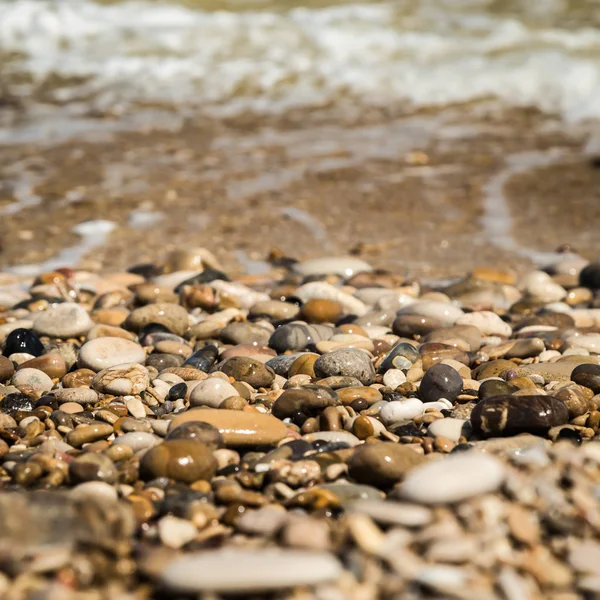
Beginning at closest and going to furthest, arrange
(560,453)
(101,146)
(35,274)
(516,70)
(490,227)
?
(560,453)
(35,274)
(490,227)
(101,146)
(516,70)

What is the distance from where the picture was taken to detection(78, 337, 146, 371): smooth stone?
3162 millimetres

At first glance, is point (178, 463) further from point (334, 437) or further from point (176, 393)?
point (176, 393)

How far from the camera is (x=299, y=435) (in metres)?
2.57

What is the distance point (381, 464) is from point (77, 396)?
1.21m

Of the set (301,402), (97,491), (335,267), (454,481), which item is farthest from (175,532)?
(335,267)

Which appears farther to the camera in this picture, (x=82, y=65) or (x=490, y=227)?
(x=82, y=65)

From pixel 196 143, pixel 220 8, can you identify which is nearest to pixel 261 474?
pixel 196 143

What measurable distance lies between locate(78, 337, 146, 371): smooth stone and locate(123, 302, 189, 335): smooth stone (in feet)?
1.11

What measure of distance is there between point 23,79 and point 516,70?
529 centimetres

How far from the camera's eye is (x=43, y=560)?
66.2 inches

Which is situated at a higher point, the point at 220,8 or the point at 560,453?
the point at 220,8

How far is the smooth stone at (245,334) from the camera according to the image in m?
3.49

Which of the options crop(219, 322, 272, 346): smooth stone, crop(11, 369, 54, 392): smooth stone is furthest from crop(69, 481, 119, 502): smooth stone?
crop(219, 322, 272, 346): smooth stone

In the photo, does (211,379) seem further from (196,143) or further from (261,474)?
(196,143)
